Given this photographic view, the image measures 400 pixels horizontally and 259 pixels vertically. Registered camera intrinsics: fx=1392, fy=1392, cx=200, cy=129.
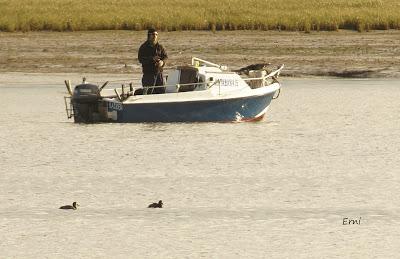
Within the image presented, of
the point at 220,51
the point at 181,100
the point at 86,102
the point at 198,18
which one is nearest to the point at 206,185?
the point at 181,100

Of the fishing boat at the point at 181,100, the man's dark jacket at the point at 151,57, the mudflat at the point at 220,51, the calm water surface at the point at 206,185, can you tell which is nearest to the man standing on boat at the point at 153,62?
the man's dark jacket at the point at 151,57

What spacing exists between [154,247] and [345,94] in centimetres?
1487

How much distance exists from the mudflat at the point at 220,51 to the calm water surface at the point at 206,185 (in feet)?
26.1

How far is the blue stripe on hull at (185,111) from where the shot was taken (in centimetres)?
2039

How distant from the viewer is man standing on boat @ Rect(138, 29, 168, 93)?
20812 mm

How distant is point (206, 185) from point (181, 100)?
5.64 meters

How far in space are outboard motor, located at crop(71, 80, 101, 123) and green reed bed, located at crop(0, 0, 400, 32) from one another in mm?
19656

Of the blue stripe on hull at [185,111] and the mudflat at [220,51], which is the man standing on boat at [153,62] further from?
the mudflat at [220,51]

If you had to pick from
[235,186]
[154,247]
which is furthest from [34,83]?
[154,247]

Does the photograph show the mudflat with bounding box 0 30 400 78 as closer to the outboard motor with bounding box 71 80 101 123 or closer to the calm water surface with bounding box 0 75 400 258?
the calm water surface with bounding box 0 75 400 258

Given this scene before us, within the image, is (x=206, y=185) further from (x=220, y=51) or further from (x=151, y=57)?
(x=220, y=51)

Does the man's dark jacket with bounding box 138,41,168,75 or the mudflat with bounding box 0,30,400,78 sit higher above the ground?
the man's dark jacket with bounding box 138,41,168,75

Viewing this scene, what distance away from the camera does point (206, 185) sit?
48.6 ft

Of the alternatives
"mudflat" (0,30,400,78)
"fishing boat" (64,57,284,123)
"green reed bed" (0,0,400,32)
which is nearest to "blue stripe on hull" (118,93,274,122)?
"fishing boat" (64,57,284,123)
